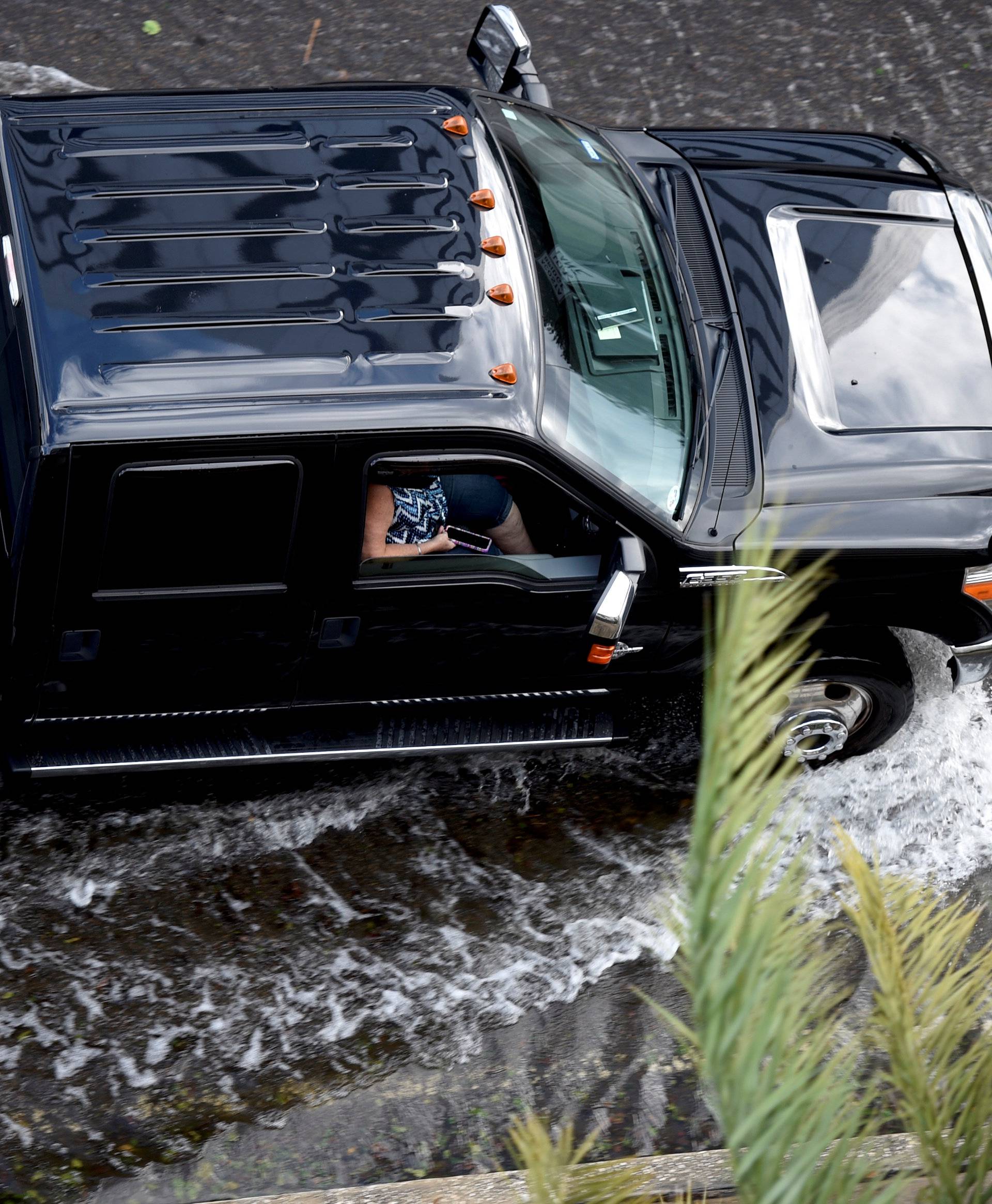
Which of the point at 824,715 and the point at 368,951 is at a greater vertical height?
the point at 824,715

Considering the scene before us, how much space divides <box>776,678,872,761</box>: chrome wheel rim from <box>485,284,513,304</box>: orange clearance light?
6.07 feet

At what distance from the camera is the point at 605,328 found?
4.16 meters

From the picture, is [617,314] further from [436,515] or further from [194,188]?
[194,188]

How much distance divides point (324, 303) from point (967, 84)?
5.23 meters

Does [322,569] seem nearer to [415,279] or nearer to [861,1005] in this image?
[415,279]

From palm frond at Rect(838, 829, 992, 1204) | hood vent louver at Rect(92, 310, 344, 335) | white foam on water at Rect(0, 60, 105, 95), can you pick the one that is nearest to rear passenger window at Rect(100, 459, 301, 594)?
hood vent louver at Rect(92, 310, 344, 335)

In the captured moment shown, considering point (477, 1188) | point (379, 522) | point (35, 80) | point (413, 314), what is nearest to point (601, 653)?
point (379, 522)

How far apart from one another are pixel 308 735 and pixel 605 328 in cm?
178

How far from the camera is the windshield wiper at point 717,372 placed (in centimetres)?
414

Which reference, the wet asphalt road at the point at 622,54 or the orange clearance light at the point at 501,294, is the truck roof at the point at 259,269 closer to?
the orange clearance light at the point at 501,294

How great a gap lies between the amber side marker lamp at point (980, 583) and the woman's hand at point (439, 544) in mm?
1814

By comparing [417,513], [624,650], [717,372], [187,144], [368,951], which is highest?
[187,144]

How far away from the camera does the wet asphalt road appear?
6.80 m

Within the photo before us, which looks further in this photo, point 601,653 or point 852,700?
point 852,700
